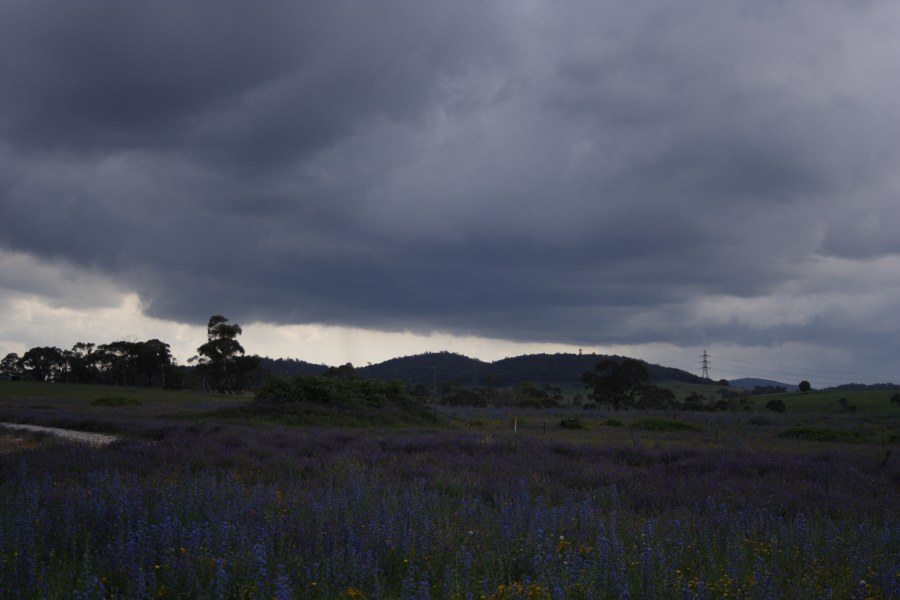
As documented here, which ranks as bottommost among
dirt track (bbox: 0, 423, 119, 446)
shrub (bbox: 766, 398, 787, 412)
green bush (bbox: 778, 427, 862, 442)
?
green bush (bbox: 778, 427, 862, 442)

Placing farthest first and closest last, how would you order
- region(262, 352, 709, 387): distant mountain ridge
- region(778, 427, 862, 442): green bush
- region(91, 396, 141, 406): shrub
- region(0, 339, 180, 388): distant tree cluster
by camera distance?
region(262, 352, 709, 387): distant mountain ridge → region(0, 339, 180, 388): distant tree cluster → region(91, 396, 141, 406): shrub → region(778, 427, 862, 442): green bush

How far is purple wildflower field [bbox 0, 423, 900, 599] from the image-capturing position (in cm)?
570

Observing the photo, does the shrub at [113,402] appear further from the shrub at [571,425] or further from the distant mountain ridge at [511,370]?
the distant mountain ridge at [511,370]

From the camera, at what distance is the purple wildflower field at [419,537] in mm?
5703

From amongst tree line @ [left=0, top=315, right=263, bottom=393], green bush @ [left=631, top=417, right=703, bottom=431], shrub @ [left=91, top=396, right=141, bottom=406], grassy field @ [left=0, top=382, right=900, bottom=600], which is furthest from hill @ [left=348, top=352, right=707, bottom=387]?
grassy field @ [left=0, top=382, right=900, bottom=600]

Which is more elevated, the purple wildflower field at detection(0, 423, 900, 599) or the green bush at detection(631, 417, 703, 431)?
the purple wildflower field at detection(0, 423, 900, 599)

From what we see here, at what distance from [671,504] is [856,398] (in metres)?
87.7

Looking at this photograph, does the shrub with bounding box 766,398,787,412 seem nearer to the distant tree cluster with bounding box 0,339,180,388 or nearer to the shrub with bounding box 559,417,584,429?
the shrub with bounding box 559,417,584,429

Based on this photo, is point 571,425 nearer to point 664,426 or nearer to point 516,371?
point 664,426

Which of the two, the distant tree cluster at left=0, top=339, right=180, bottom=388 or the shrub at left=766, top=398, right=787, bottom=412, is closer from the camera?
the shrub at left=766, top=398, right=787, bottom=412

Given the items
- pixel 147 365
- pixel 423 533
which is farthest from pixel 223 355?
pixel 423 533

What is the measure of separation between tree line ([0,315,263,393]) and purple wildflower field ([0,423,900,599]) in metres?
84.5

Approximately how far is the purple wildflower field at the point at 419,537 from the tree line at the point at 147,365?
84538 millimetres

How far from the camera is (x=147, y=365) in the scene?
109m
